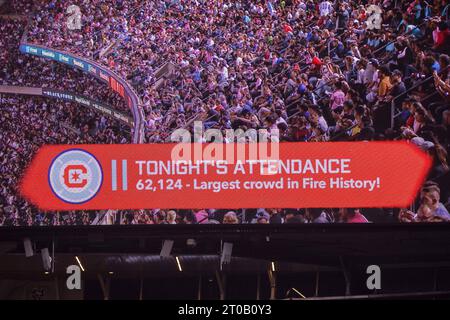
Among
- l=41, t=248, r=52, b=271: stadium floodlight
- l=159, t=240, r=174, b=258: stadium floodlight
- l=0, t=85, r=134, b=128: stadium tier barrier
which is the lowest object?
l=41, t=248, r=52, b=271: stadium floodlight

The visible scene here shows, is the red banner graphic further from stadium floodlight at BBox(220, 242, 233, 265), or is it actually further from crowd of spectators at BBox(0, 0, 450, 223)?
stadium floodlight at BBox(220, 242, 233, 265)

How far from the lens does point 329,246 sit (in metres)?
6.29

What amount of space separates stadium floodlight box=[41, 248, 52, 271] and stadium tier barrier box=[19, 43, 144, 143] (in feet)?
3.29

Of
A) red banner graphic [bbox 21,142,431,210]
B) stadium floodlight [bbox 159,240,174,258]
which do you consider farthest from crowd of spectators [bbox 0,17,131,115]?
stadium floodlight [bbox 159,240,174,258]

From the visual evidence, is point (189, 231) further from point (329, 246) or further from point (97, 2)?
point (97, 2)

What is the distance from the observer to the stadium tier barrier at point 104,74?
6.26m

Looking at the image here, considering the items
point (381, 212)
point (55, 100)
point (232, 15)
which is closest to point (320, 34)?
point (232, 15)

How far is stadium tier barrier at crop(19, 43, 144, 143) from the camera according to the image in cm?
626

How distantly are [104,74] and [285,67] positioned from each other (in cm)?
125

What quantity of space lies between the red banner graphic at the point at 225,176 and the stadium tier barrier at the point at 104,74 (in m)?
0.17

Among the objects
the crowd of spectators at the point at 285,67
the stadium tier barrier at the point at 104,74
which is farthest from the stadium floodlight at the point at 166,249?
the stadium tier barrier at the point at 104,74

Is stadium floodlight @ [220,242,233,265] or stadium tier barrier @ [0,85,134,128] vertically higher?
A: stadium tier barrier @ [0,85,134,128]

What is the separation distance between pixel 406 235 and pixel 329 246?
52 centimetres

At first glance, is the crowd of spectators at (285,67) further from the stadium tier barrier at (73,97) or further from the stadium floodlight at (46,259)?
the stadium floodlight at (46,259)
